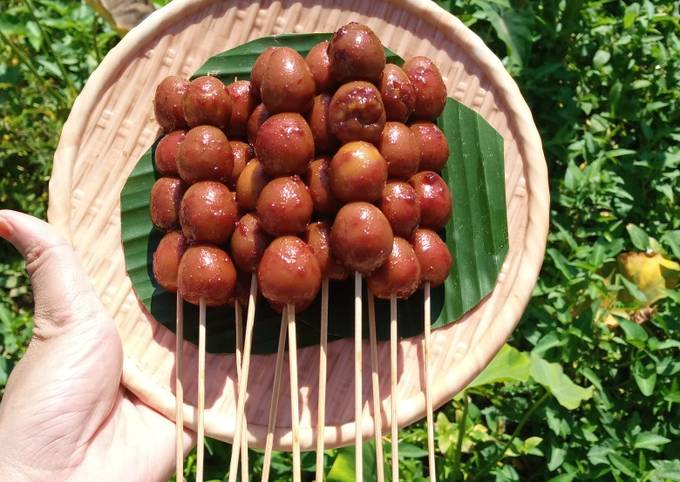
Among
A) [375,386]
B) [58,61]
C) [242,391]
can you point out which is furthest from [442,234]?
[58,61]

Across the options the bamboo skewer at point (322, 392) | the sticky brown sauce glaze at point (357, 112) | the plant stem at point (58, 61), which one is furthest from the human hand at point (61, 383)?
the plant stem at point (58, 61)

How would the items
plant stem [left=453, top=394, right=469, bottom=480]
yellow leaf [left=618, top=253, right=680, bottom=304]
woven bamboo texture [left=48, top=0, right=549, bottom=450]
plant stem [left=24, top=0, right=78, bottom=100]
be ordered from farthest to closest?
1. plant stem [left=24, top=0, right=78, bottom=100]
2. yellow leaf [left=618, top=253, right=680, bottom=304]
3. plant stem [left=453, top=394, right=469, bottom=480]
4. woven bamboo texture [left=48, top=0, right=549, bottom=450]

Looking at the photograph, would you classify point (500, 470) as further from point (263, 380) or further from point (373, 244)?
point (373, 244)

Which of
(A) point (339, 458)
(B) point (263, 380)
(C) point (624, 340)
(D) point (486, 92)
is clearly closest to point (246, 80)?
(D) point (486, 92)

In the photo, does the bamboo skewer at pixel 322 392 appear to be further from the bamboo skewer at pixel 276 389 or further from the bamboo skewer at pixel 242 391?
the bamboo skewer at pixel 242 391

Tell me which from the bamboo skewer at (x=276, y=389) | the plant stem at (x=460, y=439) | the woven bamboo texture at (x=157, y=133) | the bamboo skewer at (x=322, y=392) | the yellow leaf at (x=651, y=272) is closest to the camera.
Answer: the bamboo skewer at (x=322, y=392)

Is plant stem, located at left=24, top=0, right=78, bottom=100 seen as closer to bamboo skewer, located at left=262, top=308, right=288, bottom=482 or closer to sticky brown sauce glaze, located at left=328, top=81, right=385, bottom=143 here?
sticky brown sauce glaze, located at left=328, top=81, right=385, bottom=143

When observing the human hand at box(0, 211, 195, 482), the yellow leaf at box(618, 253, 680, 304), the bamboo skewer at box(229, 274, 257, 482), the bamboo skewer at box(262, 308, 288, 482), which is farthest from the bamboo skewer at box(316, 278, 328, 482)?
the yellow leaf at box(618, 253, 680, 304)

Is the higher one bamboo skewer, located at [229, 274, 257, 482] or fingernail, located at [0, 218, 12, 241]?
fingernail, located at [0, 218, 12, 241]
